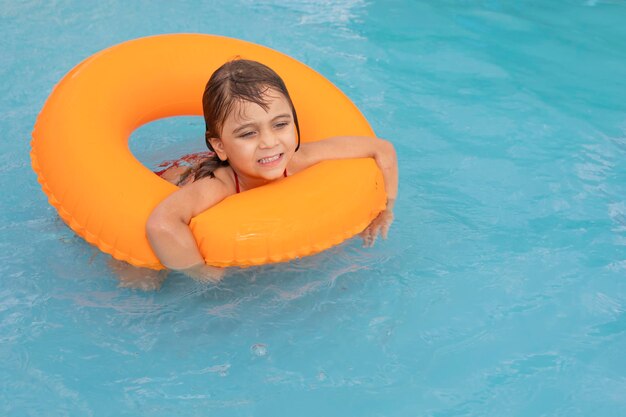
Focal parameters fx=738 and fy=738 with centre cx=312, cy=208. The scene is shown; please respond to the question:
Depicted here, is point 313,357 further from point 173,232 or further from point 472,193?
point 472,193

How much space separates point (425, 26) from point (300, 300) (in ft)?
10.5

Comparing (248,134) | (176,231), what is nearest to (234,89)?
(248,134)

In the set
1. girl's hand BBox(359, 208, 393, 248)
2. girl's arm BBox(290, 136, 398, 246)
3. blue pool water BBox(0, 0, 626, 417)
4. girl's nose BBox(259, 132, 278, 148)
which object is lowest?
blue pool water BBox(0, 0, 626, 417)

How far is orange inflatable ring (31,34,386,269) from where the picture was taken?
2.49 meters

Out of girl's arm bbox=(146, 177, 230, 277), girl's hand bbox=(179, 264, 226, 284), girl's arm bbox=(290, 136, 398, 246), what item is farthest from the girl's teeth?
girl's hand bbox=(179, 264, 226, 284)

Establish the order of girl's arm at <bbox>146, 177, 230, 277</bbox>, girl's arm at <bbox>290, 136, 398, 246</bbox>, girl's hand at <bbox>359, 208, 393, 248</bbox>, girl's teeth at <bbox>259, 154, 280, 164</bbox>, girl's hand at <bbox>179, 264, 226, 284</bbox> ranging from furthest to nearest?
girl's hand at <bbox>359, 208, 393, 248</bbox> → girl's arm at <bbox>290, 136, 398, 246</bbox> → girl's teeth at <bbox>259, 154, 280, 164</bbox> → girl's hand at <bbox>179, 264, 226, 284</bbox> → girl's arm at <bbox>146, 177, 230, 277</bbox>

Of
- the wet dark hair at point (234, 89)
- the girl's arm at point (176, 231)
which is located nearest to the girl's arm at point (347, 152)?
the wet dark hair at point (234, 89)

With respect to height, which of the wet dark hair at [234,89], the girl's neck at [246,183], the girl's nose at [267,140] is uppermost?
the wet dark hair at [234,89]

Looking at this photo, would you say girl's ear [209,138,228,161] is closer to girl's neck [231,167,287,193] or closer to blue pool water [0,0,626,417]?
girl's neck [231,167,287,193]

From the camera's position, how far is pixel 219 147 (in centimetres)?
274

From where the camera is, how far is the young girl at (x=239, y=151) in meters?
2.47

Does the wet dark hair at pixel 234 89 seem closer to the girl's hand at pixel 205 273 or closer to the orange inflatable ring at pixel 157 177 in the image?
the orange inflatable ring at pixel 157 177

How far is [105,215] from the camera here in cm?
252

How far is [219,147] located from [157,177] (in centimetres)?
25
